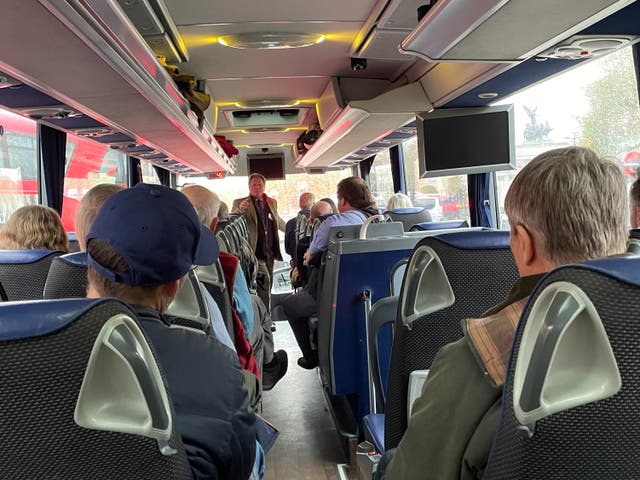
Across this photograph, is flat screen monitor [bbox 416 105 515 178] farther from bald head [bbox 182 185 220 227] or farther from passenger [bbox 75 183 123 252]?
passenger [bbox 75 183 123 252]

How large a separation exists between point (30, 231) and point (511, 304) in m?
2.76

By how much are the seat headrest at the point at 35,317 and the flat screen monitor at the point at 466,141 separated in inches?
177

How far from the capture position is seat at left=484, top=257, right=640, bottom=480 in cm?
70

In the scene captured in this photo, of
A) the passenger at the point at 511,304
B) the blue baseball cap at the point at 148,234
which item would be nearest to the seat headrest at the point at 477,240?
the passenger at the point at 511,304

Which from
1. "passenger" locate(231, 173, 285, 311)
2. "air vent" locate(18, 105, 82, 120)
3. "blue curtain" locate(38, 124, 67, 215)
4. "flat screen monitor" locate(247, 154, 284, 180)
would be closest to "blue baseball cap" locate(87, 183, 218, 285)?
"air vent" locate(18, 105, 82, 120)

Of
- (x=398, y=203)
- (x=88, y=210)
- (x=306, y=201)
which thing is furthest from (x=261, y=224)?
(x=88, y=210)

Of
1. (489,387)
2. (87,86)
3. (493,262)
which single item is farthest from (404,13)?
(489,387)

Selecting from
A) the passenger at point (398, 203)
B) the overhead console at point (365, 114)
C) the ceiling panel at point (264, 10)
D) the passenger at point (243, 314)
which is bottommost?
the passenger at point (243, 314)

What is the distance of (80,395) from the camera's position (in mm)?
788

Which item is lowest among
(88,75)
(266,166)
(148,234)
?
(148,234)

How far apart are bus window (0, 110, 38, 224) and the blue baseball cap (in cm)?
386

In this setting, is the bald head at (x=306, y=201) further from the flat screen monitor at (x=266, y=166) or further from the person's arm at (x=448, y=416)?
the person's arm at (x=448, y=416)

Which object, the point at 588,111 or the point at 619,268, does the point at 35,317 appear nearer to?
the point at 619,268

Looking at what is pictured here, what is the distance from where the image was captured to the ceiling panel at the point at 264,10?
3.84m
